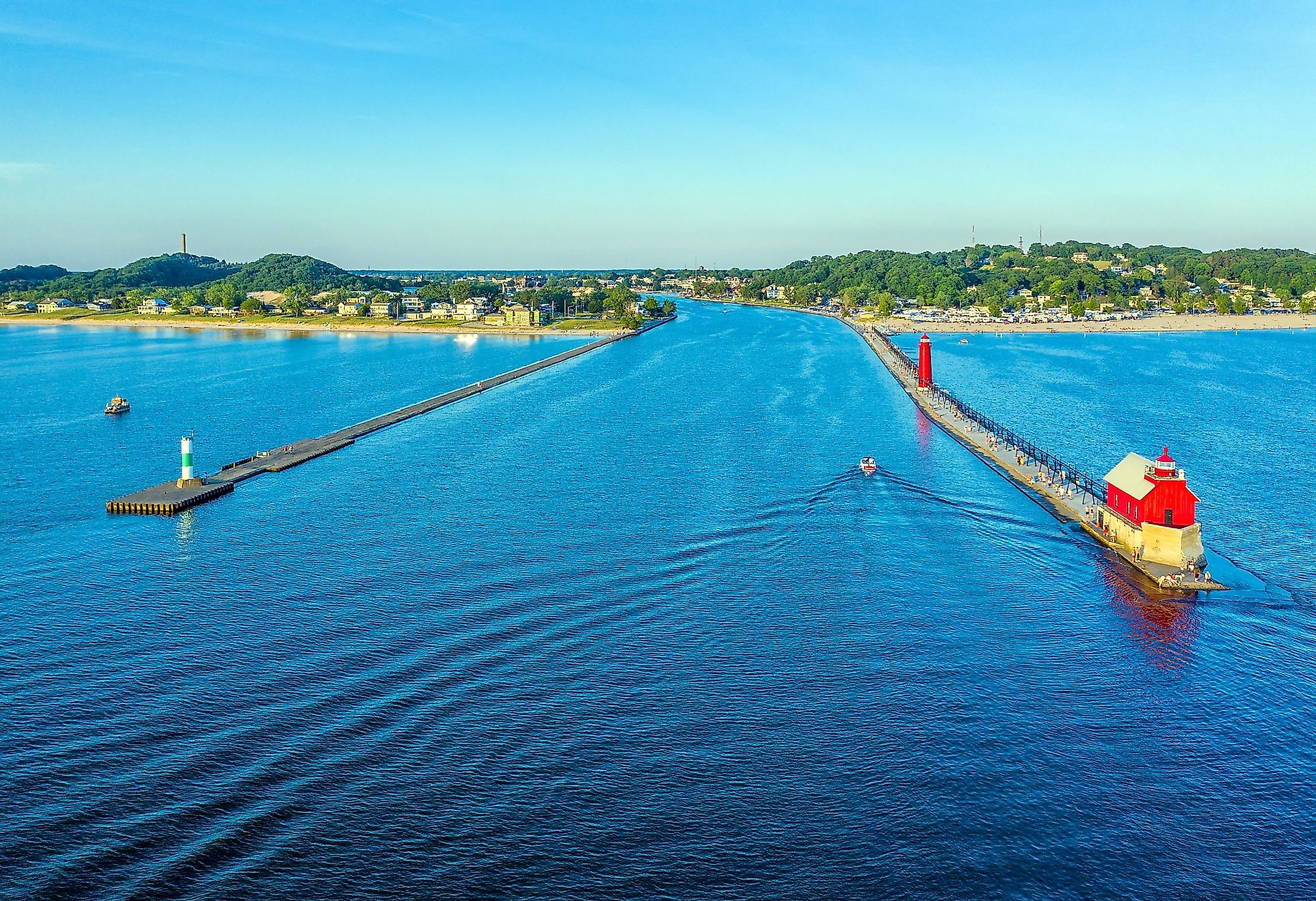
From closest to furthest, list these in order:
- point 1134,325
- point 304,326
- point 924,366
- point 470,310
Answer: point 924,366 → point 1134,325 → point 470,310 → point 304,326

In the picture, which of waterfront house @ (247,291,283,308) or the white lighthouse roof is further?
waterfront house @ (247,291,283,308)

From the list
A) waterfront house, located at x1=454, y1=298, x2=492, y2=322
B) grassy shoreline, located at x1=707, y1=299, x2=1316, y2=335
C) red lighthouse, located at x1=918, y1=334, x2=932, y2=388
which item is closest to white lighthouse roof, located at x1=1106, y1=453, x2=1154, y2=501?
red lighthouse, located at x1=918, y1=334, x2=932, y2=388

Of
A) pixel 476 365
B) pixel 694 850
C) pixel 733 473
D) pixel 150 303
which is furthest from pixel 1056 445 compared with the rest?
pixel 150 303

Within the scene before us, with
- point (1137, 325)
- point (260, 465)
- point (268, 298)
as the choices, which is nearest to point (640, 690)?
point (260, 465)

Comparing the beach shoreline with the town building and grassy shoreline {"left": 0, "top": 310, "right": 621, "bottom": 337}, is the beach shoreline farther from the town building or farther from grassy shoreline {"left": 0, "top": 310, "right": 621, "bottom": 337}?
the town building

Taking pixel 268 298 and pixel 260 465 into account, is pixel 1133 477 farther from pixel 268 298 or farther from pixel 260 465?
pixel 268 298

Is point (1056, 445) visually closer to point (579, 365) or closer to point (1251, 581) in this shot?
point (1251, 581)
